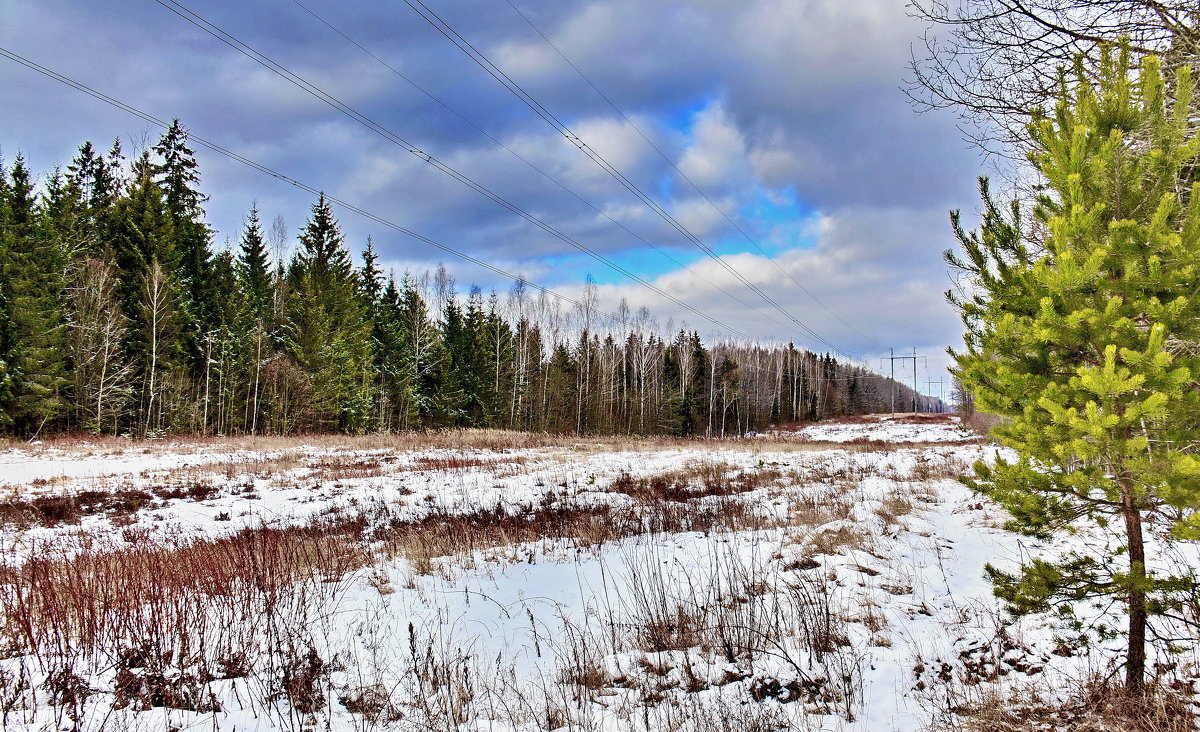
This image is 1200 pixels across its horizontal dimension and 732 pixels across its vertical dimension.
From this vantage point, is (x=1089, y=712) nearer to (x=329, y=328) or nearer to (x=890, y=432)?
(x=329, y=328)

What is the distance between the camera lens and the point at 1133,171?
10.1 feet

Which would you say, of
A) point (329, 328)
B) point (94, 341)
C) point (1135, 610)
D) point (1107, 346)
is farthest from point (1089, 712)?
point (329, 328)

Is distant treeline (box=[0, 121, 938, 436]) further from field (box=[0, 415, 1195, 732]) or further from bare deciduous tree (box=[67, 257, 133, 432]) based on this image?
field (box=[0, 415, 1195, 732])

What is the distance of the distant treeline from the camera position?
74.7 ft

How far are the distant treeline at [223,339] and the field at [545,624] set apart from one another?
19.6 metres

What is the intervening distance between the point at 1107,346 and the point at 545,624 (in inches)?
165

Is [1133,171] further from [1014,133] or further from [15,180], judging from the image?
[15,180]

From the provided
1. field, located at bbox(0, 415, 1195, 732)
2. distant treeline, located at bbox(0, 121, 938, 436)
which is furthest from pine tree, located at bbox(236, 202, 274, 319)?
field, located at bbox(0, 415, 1195, 732)

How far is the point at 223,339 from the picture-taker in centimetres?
2944

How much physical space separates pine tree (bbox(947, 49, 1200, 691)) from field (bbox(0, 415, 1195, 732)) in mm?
725

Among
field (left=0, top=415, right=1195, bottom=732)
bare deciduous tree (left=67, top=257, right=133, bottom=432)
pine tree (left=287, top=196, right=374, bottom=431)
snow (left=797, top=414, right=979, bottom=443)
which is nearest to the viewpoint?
field (left=0, top=415, right=1195, bottom=732)

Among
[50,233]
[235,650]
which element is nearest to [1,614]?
[235,650]

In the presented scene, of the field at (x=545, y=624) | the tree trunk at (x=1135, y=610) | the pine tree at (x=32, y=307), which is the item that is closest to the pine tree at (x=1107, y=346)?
the tree trunk at (x=1135, y=610)

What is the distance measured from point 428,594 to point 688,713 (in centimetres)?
299
